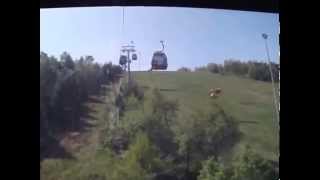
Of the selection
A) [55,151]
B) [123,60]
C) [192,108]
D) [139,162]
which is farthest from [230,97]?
[55,151]

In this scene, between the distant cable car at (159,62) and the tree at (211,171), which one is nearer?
the distant cable car at (159,62)

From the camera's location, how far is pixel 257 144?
22.8 feet

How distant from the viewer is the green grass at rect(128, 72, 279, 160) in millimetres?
6234

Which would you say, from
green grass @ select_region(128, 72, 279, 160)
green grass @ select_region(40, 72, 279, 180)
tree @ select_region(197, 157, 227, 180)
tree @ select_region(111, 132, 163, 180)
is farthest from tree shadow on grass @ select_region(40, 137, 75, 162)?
tree @ select_region(197, 157, 227, 180)

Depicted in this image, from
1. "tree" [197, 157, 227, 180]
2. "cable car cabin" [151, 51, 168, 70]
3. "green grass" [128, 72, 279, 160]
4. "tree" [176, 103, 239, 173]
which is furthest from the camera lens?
"tree" [176, 103, 239, 173]

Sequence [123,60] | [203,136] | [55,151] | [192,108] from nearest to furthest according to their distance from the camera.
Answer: [55,151]
[123,60]
[203,136]
[192,108]

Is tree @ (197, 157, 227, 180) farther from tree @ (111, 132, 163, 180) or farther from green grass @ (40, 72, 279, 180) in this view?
tree @ (111, 132, 163, 180)

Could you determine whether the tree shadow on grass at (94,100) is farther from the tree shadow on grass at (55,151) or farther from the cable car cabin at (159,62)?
the cable car cabin at (159,62)

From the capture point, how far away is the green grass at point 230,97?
6.23 meters

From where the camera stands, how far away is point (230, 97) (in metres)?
7.41

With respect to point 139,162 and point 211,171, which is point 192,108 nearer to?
point 211,171

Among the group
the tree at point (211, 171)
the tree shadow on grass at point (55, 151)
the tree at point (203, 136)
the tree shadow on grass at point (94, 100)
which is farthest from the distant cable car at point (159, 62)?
the tree at point (211, 171)
